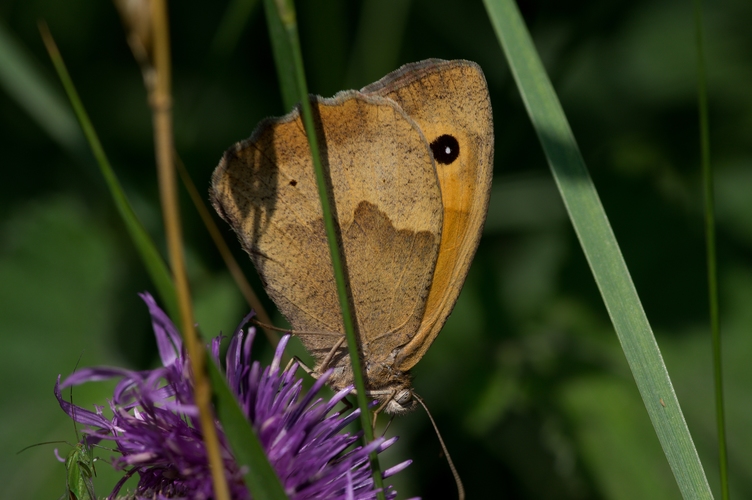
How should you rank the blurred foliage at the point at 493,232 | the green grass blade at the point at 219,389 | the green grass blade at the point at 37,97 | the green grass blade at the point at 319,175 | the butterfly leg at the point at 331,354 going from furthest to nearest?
the blurred foliage at the point at 493,232 → the green grass blade at the point at 37,97 → the butterfly leg at the point at 331,354 → the green grass blade at the point at 319,175 → the green grass blade at the point at 219,389

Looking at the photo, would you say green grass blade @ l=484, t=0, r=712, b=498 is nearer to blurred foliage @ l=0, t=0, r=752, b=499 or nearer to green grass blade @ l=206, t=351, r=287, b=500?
green grass blade @ l=206, t=351, r=287, b=500

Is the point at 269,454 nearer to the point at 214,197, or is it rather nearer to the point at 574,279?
the point at 214,197

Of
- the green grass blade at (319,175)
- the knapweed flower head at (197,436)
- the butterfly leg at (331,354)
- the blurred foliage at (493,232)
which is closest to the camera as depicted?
the green grass blade at (319,175)

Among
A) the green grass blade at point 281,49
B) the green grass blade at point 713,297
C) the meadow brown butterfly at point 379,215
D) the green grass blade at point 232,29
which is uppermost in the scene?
the green grass blade at point 232,29

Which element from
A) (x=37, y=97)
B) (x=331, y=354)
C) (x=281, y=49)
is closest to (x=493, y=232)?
(x=331, y=354)

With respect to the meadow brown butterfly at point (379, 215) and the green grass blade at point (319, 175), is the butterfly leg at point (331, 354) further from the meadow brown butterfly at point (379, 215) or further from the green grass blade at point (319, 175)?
the green grass blade at point (319, 175)

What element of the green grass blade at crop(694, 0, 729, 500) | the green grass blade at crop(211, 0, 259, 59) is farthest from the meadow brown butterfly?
the green grass blade at crop(211, 0, 259, 59)

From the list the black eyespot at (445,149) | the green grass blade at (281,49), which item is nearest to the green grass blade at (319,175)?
the green grass blade at (281,49)
